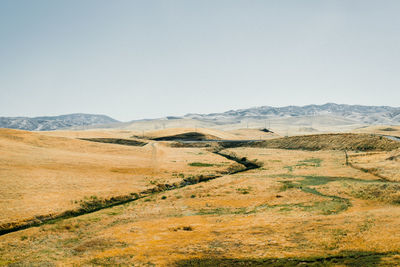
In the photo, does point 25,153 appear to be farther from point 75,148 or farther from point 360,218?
point 360,218

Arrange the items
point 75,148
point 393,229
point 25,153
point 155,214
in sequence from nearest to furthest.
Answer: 1. point 393,229
2. point 155,214
3. point 25,153
4. point 75,148

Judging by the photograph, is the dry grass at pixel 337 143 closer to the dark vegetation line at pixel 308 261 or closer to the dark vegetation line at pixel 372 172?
the dark vegetation line at pixel 372 172

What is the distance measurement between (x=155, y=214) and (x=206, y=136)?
136 meters

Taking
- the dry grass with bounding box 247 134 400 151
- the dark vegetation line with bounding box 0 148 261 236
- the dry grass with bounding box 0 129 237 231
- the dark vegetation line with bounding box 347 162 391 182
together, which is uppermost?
the dry grass with bounding box 247 134 400 151

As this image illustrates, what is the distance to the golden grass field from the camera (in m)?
23.0

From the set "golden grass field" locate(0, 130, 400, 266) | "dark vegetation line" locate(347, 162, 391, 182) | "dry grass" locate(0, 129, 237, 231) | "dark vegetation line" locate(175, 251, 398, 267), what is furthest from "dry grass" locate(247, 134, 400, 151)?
"dark vegetation line" locate(175, 251, 398, 267)

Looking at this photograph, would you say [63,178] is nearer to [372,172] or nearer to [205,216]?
[205,216]

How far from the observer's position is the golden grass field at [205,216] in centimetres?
2298

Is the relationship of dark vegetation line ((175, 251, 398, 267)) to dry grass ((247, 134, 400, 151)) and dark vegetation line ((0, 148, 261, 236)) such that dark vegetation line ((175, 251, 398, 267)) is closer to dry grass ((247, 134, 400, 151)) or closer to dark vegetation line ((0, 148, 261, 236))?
dark vegetation line ((0, 148, 261, 236))

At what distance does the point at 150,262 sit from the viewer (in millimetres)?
22656

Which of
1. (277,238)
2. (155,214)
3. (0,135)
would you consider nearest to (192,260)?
(277,238)

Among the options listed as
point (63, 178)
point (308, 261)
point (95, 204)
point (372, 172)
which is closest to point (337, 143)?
point (372, 172)

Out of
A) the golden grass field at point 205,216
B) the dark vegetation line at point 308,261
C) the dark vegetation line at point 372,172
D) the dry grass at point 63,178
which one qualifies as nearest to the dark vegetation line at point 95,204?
the dry grass at point 63,178

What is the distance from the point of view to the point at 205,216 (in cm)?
3591
